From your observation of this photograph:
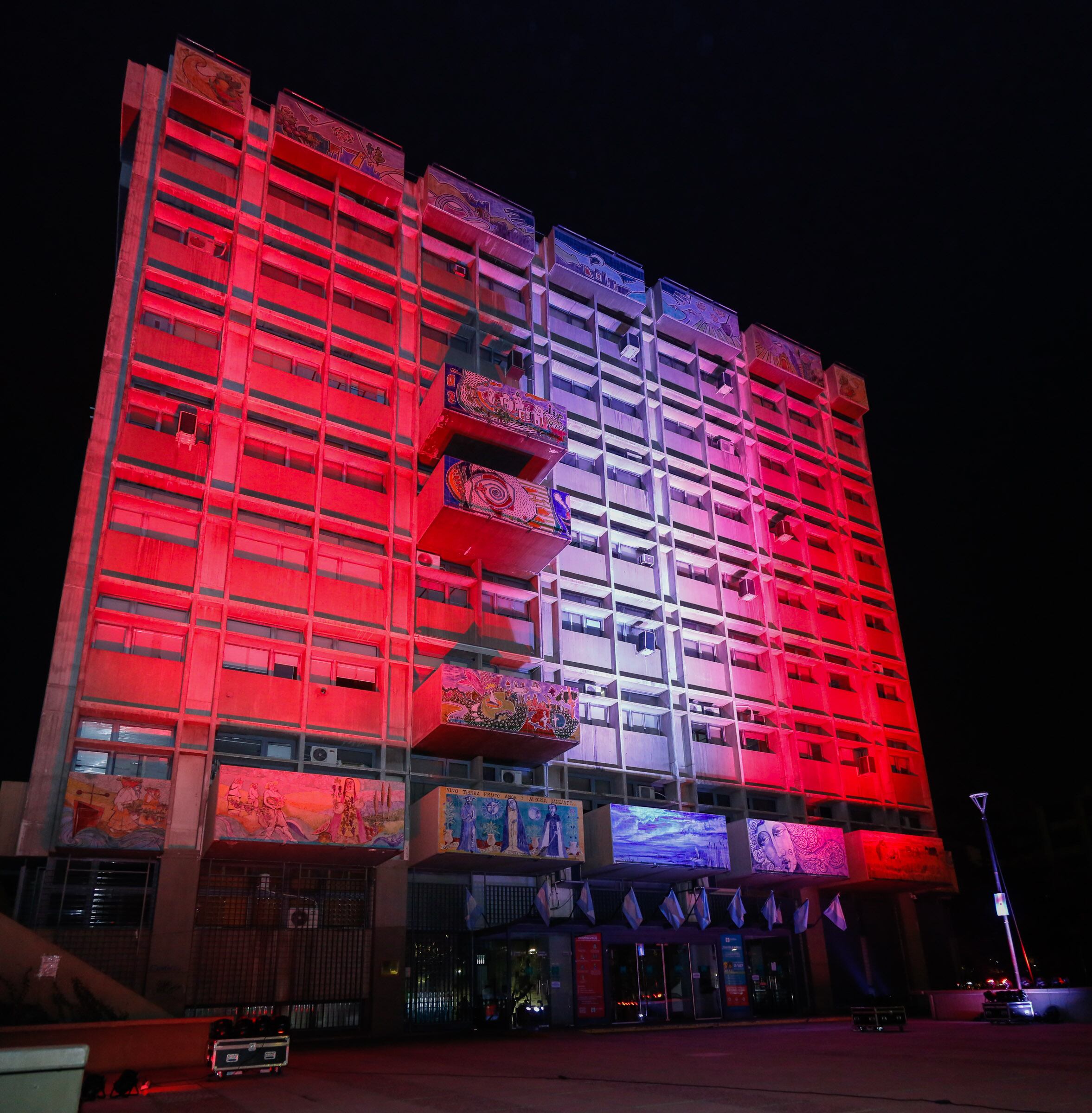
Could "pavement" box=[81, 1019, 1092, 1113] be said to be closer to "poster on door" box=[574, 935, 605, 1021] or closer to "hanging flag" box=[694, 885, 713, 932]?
"poster on door" box=[574, 935, 605, 1021]

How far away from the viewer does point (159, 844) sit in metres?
29.6

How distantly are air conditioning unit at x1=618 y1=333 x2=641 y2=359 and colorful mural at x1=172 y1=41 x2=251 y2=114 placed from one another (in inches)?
966

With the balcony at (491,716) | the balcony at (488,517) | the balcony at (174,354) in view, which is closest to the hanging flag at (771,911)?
the balcony at (491,716)

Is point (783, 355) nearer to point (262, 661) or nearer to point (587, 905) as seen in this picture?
point (587, 905)

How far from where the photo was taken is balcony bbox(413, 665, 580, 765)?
34.7 m

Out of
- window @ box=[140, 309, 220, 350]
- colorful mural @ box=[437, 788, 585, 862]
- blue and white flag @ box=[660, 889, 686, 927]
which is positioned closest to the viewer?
colorful mural @ box=[437, 788, 585, 862]

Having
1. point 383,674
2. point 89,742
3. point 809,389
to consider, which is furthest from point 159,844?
point 809,389

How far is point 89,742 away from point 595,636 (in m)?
23.1

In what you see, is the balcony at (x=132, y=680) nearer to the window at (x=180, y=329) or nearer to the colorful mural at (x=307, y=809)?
the colorful mural at (x=307, y=809)

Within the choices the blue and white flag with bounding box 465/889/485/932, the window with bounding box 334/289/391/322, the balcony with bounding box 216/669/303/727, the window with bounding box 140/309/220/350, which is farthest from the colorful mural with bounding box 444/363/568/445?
the blue and white flag with bounding box 465/889/485/932

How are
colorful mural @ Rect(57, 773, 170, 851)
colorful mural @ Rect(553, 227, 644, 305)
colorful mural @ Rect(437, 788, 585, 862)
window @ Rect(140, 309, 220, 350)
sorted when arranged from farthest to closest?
colorful mural @ Rect(553, 227, 644, 305) → window @ Rect(140, 309, 220, 350) → colorful mural @ Rect(437, 788, 585, 862) → colorful mural @ Rect(57, 773, 170, 851)

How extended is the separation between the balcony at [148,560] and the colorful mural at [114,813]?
300 inches

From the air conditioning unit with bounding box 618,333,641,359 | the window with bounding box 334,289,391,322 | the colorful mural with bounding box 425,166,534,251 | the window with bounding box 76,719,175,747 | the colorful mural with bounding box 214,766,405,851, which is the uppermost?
the colorful mural with bounding box 425,166,534,251

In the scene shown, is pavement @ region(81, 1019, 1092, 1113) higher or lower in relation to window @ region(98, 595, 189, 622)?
lower
